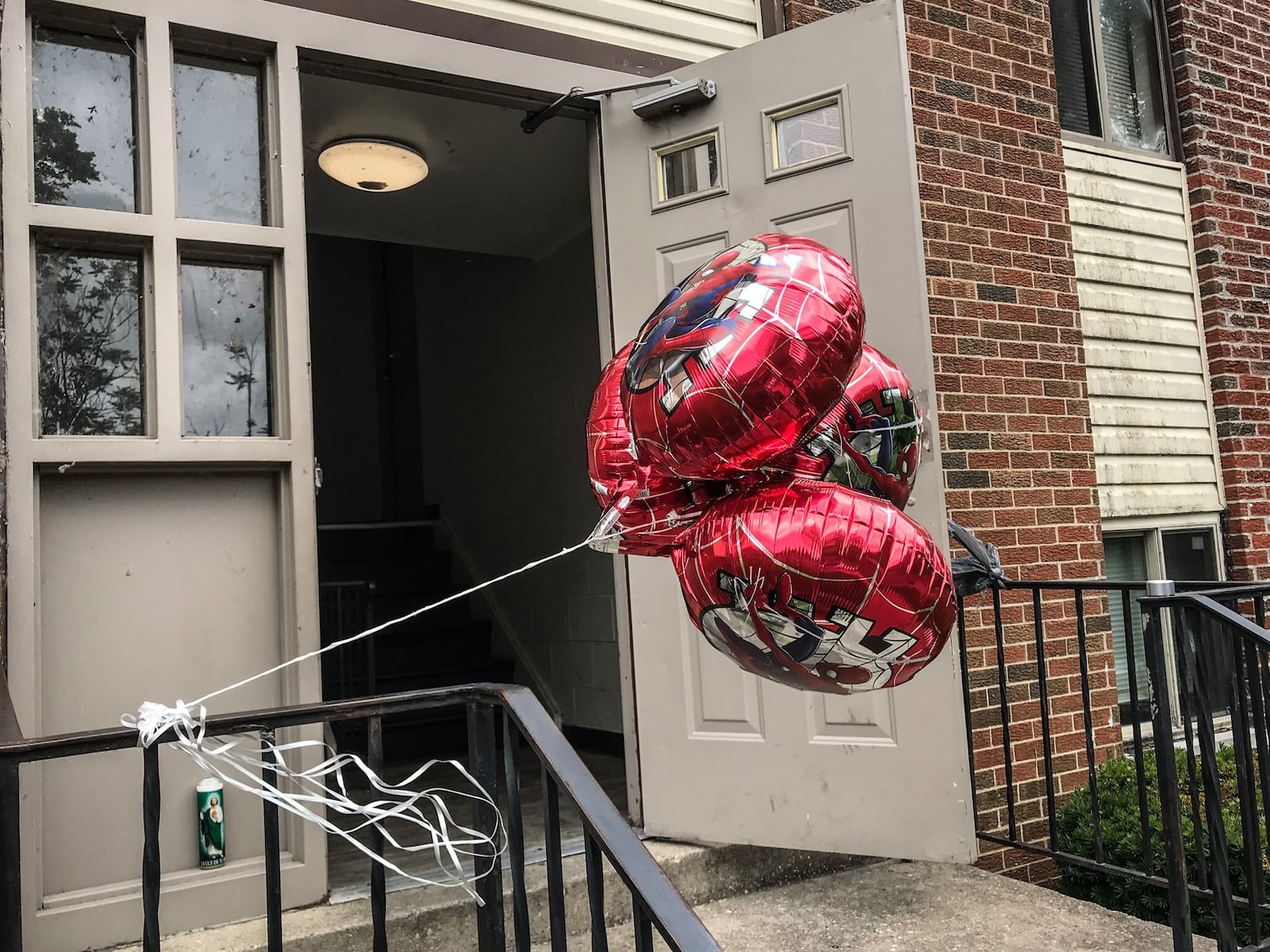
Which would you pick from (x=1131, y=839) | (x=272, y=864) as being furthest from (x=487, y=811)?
(x=1131, y=839)

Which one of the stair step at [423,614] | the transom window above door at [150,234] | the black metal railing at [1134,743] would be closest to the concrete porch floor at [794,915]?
the black metal railing at [1134,743]

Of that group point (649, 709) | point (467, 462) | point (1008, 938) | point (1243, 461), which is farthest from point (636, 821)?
point (467, 462)

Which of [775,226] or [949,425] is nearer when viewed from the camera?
[775,226]

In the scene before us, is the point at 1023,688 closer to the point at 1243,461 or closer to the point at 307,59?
the point at 1243,461

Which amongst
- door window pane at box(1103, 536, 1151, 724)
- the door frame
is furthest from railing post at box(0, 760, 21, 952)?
door window pane at box(1103, 536, 1151, 724)

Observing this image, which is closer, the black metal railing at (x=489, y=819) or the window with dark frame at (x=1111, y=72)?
the black metal railing at (x=489, y=819)

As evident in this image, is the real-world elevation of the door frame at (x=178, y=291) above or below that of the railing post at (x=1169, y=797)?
above

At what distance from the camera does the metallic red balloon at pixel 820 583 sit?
1.57 m

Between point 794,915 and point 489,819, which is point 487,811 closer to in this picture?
point 489,819

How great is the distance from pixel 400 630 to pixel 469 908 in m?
3.11

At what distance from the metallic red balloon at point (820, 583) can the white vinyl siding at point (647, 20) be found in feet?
6.96

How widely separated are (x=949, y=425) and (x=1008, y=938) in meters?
Answer: 1.69

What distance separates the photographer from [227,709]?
2592 mm

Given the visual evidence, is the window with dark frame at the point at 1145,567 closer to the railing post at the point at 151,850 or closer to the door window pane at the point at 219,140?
the door window pane at the point at 219,140
